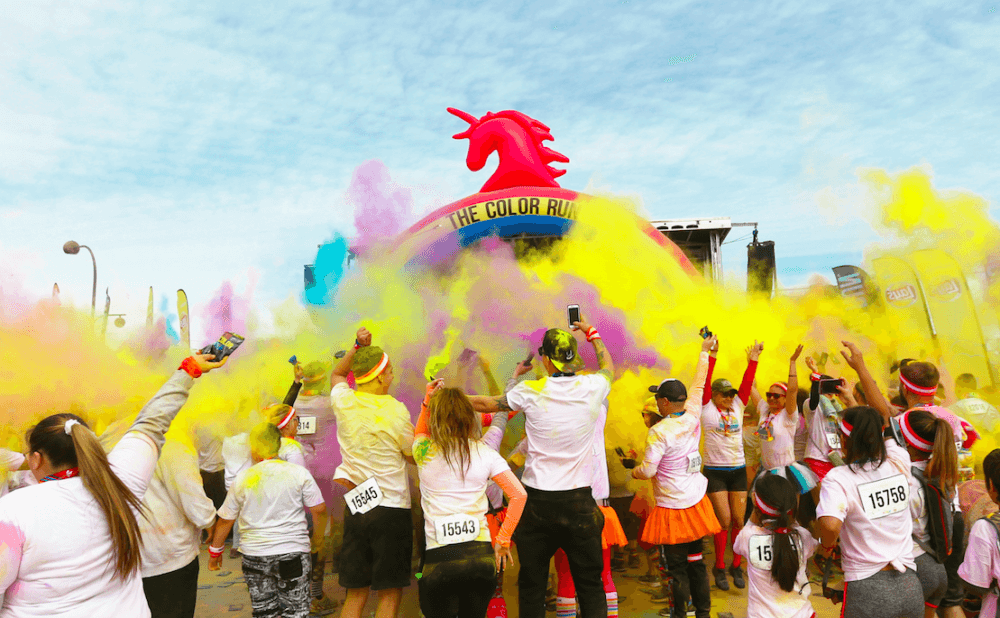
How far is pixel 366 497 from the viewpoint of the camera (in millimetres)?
3406

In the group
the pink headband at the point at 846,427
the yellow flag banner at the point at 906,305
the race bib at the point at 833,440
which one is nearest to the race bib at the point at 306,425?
the pink headband at the point at 846,427

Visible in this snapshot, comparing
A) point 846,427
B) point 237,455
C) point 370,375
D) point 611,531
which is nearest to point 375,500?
point 370,375

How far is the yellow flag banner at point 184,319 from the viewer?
500 cm

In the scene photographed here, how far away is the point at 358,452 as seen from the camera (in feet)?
11.3

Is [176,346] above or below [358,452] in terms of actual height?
above

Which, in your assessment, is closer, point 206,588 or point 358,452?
point 358,452

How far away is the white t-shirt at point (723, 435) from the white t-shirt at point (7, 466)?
4244mm

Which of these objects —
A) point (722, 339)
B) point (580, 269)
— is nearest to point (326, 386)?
point (580, 269)

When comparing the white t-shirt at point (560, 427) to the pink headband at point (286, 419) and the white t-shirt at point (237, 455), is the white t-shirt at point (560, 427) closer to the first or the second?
the pink headband at point (286, 419)

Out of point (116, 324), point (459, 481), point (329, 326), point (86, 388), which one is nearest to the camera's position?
point (459, 481)

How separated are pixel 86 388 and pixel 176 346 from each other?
85 centimetres

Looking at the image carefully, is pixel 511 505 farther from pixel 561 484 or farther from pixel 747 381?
pixel 747 381

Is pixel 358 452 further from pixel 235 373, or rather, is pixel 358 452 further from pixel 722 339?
pixel 722 339

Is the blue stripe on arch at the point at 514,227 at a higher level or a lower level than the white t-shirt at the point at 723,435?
higher
